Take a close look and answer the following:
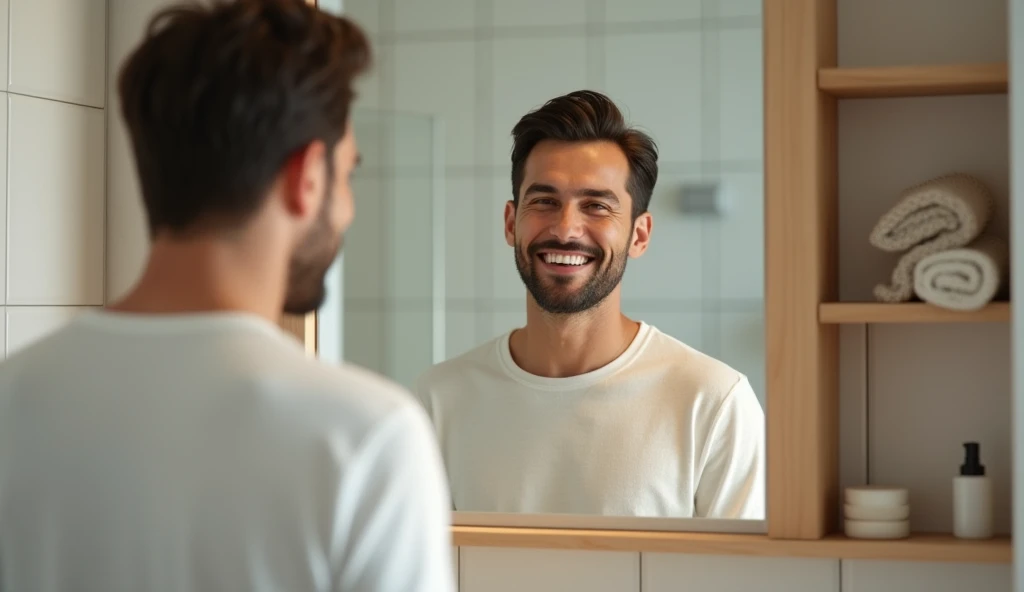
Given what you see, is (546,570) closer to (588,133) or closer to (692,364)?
(692,364)

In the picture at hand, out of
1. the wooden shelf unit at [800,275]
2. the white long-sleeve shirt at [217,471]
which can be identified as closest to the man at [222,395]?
the white long-sleeve shirt at [217,471]

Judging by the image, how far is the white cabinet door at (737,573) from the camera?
1553 mm

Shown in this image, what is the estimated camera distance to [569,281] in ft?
5.49

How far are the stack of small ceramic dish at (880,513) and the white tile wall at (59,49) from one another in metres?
1.27

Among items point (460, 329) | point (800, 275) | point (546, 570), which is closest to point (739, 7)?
point (800, 275)

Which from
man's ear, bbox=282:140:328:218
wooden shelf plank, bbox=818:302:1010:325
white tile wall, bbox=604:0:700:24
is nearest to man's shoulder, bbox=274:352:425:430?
man's ear, bbox=282:140:328:218

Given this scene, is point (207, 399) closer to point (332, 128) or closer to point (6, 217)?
point (332, 128)

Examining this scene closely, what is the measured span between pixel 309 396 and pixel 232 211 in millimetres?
135

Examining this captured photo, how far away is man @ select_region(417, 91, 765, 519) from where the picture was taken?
5.29 ft

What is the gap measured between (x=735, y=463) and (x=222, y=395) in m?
1.01

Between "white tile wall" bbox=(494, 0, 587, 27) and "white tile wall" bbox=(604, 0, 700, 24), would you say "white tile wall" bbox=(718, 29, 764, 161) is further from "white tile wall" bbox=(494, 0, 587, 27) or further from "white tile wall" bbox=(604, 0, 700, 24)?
"white tile wall" bbox=(494, 0, 587, 27)

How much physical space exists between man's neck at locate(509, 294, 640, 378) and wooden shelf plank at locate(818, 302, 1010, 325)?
27 cm

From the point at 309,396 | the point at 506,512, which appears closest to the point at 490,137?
the point at 506,512

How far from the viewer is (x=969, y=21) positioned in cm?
156
